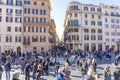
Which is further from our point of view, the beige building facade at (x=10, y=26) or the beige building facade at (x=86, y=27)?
the beige building facade at (x=86, y=27)

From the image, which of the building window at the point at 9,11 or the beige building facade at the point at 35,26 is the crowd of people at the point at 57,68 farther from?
the building window at the point at 9,11

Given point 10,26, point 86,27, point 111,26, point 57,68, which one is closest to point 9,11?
point 10,26

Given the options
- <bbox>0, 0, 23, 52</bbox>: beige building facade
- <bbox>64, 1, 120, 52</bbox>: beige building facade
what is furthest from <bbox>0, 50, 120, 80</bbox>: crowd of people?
<bbox>64, 1, 120, 52</bbox>: beige building facade

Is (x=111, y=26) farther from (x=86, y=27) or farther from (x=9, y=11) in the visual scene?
(x=9, y=11)

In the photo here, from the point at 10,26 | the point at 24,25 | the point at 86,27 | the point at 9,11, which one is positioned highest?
the point at 9,11

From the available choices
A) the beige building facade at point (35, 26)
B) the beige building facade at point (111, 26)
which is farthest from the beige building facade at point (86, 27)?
the beige building facade at point (35, 26)

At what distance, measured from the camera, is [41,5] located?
60.3 metres

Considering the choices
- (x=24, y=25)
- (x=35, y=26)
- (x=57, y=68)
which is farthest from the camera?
(x=35, y=26)

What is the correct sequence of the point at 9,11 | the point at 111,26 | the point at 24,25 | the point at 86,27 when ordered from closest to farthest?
the point at 9,11
the point at 24,25
the point at 86,27
the point at 111,26

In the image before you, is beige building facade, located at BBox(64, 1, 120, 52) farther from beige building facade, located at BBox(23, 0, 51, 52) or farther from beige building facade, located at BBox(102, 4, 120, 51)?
beige building facade, located at BBox(23, 0, 51, 52)

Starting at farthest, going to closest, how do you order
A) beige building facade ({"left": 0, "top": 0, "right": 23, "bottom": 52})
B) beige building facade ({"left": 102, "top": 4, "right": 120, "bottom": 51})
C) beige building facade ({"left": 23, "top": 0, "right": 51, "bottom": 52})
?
1. beige building facade ({"left": 102, "top": 4, "right": 120, "bottom": 51})
2. beige building facade ({"left": 23, "top": 0, "right": 51, "bottom": 52})
3. beige building facade ({"left": 0, "top": 0, "right": 23, "bottom": 52})

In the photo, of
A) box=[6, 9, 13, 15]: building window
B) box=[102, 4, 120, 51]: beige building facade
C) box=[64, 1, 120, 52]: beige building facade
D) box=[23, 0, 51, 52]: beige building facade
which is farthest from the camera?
box=[102, 4, 120, 51]: beige building facade

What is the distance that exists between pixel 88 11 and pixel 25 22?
23.0m

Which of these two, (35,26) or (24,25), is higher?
(24,25)
